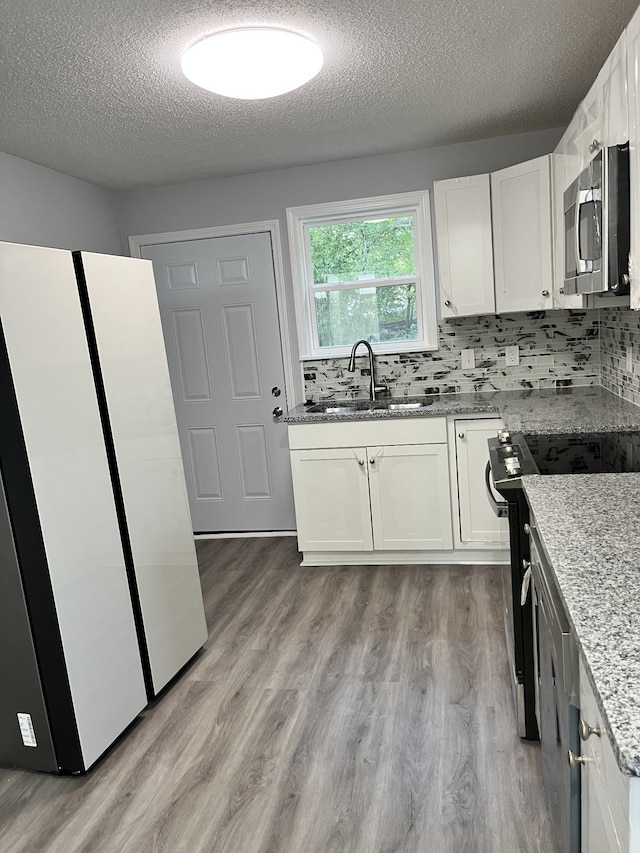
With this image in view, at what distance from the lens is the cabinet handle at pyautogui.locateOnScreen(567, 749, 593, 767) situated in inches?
42.5

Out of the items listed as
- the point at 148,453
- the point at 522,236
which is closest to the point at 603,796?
the point at 148,453

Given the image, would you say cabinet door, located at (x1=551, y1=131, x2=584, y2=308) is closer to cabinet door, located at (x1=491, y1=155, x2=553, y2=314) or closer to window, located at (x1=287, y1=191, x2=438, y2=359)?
cabinet door, located at (x1=491, y1=155, x2=553, y2=314)

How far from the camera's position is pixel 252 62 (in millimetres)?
2246

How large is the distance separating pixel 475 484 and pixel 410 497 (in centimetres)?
37

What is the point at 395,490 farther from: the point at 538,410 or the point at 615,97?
the point at 615,97

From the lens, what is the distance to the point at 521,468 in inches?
78.3

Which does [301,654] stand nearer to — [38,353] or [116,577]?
[116,577]

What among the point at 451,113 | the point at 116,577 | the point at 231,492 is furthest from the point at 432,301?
the point at 116,577

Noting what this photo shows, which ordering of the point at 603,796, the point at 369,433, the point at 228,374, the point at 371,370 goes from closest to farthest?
the point at 603,796
the point at 369,433
the point at 371,370
the point at 228,374

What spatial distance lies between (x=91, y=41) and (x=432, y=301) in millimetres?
2428

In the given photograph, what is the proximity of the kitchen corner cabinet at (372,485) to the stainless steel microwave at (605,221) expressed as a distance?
159 centimetres

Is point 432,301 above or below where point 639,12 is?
below

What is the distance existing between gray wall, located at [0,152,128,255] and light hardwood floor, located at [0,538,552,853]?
234 centimetres

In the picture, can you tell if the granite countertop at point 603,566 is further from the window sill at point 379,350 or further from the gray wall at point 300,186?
the gray wall at point 300,186
